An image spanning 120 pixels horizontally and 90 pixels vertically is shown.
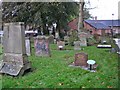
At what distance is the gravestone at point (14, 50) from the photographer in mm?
7861

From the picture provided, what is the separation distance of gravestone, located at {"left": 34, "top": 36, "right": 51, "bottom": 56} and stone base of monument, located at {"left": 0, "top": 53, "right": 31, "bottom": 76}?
3.41 metres

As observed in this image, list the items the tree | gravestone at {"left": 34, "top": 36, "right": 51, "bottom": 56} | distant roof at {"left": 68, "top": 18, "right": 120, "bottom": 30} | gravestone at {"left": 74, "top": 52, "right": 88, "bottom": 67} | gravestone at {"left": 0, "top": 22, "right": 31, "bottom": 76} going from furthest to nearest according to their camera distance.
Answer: distant roof at {"left": 68, "top": 18, "right": 120, "bottom": 30} → the tree → gravestone at {"left": 34, "top": 36, "right": 51, "bottom": 56} → gravestone at {"left": 74, "top": 52, "right": 88, "bottom": 67} → gravestone at {"left": 0, "top": 22, "right": 31, "bottom": 76}

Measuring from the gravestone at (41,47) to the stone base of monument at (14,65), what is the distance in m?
3.41

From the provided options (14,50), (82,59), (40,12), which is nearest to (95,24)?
(40,12)

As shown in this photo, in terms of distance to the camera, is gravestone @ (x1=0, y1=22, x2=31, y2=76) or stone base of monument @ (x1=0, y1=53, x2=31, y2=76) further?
gravestone @ (x1=0, y1=22, x2=31, y2=76)

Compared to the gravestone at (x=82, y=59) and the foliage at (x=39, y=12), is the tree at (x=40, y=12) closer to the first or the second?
the foliage at (x=39, y=12)

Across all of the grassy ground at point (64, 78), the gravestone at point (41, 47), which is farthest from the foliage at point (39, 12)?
the grassy ground at point (64, 78)

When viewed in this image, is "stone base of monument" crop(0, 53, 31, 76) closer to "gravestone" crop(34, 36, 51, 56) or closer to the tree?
"gravestone" crop(34, 36, 51, 56)

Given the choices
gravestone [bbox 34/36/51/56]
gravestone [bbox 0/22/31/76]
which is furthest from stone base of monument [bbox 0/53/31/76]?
gravestone [bbox 34/36/51/56]

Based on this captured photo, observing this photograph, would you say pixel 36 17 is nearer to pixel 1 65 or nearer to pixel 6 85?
pixel 1 65

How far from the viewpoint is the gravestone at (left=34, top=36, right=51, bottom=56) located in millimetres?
11477

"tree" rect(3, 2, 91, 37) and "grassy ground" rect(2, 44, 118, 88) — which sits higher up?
"tree" rect(3, 2, 91, 37)

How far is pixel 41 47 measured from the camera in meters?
11.7

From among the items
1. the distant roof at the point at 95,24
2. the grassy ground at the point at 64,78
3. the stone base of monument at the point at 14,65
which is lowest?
the grassy ground at the point at 64,78
